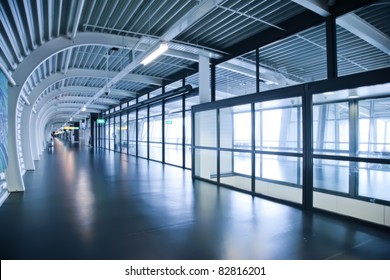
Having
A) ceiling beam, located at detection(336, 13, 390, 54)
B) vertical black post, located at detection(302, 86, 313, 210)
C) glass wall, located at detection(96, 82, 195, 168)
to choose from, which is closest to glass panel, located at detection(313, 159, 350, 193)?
vertical black post, located at detection(302, 86, 313, 210)

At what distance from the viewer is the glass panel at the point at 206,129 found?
7.29 metres

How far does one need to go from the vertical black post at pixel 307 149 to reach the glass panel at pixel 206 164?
3.05m

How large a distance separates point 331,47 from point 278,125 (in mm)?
2989

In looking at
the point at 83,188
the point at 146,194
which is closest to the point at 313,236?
the point at 146,194

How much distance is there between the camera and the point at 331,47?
14.5 ft

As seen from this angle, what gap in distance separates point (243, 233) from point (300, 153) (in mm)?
2137

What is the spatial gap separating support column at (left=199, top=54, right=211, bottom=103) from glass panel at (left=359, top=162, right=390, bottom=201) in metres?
4.62

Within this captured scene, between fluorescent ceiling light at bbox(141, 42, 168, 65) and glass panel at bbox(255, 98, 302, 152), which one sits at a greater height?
fluorescent ceiling light at bbox(141, 42, 168, 65)

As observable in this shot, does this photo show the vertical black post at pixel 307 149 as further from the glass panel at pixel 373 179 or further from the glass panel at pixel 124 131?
the glass panel at pixel 124 131

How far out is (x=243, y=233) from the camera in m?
3.48

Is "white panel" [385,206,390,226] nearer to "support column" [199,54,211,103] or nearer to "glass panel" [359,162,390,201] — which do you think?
"glass panel" [359,162,390,201]

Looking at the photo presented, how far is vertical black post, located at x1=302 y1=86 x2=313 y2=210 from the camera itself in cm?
449

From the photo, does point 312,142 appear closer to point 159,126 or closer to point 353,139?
point 353,139

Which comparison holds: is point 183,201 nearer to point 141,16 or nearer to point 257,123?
point 257,123
